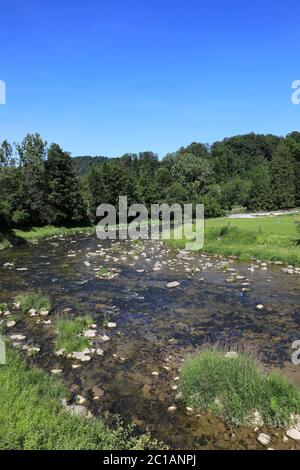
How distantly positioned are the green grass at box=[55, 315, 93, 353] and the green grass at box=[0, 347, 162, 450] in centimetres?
356

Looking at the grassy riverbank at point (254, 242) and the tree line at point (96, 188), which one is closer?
the grassy riverbank at point (254, 242)

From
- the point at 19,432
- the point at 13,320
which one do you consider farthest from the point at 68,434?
the point at 13,320

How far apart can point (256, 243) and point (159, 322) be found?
70.7 feet

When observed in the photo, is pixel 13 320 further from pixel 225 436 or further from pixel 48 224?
pixel 48 224

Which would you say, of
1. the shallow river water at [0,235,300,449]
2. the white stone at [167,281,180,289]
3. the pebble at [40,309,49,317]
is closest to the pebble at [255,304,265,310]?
the shallow river water at [0,235,300,449]

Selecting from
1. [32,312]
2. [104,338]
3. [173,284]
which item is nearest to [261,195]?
[173,284]

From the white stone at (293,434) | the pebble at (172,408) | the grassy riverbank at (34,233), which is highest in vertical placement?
the grassy riverbank at (34,233)

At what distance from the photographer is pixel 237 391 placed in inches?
458

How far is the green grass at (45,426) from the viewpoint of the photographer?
8.70 metres

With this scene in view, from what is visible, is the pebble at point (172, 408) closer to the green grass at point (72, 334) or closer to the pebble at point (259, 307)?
the green grass at point (72, 334)

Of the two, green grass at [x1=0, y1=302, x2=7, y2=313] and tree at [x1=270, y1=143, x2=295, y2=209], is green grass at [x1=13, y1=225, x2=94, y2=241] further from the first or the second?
tree at [x1=270, y1=143, x2=295, y2=209]

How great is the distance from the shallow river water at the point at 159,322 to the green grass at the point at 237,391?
383 millimetres

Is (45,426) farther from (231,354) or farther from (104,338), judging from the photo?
(104,338)

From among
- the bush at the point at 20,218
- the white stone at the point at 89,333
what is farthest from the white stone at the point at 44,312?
the bush at the point at 20,218
